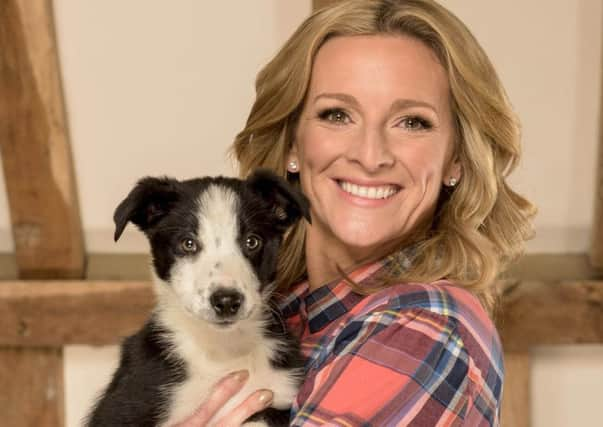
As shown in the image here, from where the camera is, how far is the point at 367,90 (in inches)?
78.0

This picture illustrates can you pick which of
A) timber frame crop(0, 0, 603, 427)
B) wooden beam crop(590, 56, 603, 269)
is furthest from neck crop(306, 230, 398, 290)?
wooden beam crop(590, 56, 603, 269)

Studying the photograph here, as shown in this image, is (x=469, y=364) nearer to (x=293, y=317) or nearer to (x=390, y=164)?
(x=390, y=164)

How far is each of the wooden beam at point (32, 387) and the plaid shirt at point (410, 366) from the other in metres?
2.76

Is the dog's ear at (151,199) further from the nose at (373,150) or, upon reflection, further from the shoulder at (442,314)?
the shoulder at (442,314)

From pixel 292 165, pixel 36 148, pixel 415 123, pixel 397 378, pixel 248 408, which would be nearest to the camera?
pixel 397 378

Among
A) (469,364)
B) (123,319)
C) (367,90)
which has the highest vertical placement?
(367,90)

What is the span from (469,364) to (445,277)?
0.28m

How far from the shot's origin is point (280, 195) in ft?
7.07

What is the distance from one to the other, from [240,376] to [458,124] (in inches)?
29.7

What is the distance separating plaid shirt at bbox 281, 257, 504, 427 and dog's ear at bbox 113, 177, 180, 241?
21.3 inches

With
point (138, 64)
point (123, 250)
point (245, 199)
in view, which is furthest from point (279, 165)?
point (123, 250)

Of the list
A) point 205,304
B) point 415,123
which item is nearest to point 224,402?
point 205,304

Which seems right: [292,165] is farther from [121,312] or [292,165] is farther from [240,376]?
[121,312]

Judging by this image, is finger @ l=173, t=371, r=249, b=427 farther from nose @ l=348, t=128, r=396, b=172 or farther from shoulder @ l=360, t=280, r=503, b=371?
nose @ l=348, t=128, r=396, b=172
